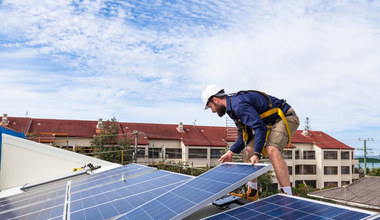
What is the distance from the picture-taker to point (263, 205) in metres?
3.02

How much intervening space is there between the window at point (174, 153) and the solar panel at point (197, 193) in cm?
4369

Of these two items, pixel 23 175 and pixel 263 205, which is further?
pixel 23 175

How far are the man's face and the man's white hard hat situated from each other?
0.07 m

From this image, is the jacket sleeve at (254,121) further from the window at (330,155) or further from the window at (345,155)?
the window at (345,155)

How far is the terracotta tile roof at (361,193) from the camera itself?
22.1 metres

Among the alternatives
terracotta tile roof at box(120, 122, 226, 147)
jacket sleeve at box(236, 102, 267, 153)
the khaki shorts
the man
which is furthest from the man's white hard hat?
terracotta tile roof at box(120, 122, 226, 147)

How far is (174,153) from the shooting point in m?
47.6

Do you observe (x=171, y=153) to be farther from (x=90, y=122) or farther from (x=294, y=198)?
(x=294, y=198)

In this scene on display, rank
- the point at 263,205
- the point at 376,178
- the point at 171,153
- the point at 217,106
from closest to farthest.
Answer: the point at 263,205
the point at 217,106
the point at 376,178
the point at 171,153

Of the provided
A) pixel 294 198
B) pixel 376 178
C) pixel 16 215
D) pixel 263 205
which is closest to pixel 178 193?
pixel 263 205

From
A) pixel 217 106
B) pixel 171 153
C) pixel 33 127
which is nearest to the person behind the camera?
pixel 217 106

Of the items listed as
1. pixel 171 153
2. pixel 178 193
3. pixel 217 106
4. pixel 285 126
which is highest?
pixel 217 106

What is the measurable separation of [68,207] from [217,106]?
2.62 m

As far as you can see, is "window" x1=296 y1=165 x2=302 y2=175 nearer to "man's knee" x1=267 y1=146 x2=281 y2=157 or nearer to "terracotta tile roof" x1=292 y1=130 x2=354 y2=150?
"terracotta tile roof" x1=292 y1=130 x2=354 y2=150
